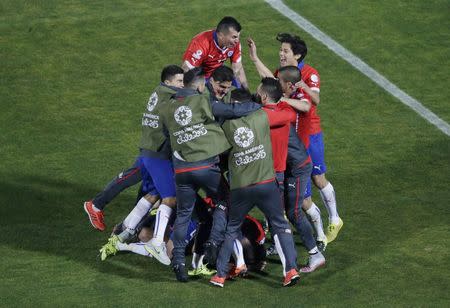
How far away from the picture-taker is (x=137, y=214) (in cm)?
1540

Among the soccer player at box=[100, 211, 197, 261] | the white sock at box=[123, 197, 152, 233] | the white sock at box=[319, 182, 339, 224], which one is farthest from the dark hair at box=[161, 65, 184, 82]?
the white sock at box=[319, 182, 339, 224]

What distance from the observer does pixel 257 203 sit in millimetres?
14094

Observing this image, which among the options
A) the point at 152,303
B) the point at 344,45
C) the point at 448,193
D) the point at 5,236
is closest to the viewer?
the point at 152,303

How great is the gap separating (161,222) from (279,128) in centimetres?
189

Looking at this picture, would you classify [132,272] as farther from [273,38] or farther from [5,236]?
[273,38]

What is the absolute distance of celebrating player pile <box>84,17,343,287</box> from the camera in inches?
553

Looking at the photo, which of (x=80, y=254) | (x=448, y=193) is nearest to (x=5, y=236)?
(x=80, y=254)

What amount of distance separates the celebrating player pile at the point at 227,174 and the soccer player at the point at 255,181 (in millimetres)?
11

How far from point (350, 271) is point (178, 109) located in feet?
9.12

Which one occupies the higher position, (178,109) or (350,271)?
(178,109)

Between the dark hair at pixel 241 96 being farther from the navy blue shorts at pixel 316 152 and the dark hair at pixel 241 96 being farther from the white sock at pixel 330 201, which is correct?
the white sock at pixel 330 201

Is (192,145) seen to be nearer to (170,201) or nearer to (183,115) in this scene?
(183,115)

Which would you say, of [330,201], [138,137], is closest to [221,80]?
[330,201]

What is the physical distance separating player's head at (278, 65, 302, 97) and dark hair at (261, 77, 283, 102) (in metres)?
0.54
